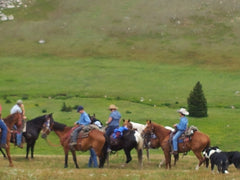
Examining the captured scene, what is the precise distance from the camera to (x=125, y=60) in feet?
306

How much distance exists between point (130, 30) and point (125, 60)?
1644 centimetres

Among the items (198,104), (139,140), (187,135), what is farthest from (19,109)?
(198,104)

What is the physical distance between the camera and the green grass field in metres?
58.6

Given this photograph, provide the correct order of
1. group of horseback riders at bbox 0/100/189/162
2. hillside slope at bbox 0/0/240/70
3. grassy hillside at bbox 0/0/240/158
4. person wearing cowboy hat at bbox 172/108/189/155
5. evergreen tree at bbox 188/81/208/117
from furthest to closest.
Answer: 1. hillside slope at bbox 0/0/240/70
2. grassy hillside at bbox 0/0/240/158
3. evergreen tree at bbox 188/81/208/117
4. person wearing cowboy hat at bbox 172/108/189/155
5. group of horseback riders at bbox 0/100/189/162

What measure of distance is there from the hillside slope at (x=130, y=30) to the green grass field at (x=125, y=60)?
0.20 m

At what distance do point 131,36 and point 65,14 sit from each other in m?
18.6

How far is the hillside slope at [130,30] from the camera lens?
9656cm

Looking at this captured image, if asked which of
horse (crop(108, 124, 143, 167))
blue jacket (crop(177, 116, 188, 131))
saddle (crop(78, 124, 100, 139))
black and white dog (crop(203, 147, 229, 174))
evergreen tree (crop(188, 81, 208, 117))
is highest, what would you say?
evergreen tree (crop(188, 81, 208, 117))

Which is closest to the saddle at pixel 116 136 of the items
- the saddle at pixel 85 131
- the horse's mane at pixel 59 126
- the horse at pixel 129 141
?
the horse at pixel 129 141

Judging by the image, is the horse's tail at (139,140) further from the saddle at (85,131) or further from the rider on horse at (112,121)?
the saddle at (85,131)

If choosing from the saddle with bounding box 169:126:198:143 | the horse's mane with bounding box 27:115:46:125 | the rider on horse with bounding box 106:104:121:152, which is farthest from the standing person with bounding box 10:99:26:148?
the saddle with bounding box 169:126:198:143

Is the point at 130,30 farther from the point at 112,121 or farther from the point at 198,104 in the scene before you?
the point at 112,121

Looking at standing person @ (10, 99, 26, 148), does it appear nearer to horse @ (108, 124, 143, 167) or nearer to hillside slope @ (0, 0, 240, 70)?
horse @ (108, 124, 143, 167)

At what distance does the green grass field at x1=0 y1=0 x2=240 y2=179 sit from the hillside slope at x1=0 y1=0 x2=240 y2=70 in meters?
0.20
